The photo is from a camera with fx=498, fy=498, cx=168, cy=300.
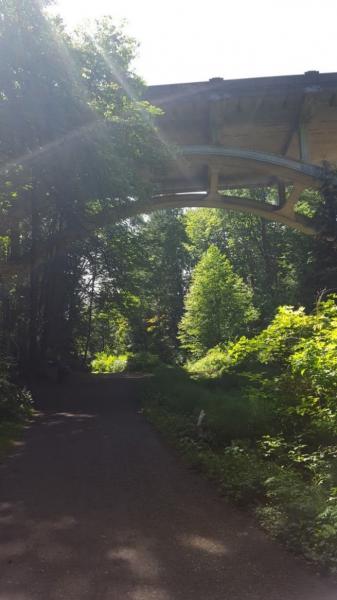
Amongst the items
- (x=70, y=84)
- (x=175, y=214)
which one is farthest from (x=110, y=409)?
(x=175, y=214)

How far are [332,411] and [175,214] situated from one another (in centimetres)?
4819

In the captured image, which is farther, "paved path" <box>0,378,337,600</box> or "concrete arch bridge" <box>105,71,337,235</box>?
"concrete arch bridge" <box>105,71,337,235</box>

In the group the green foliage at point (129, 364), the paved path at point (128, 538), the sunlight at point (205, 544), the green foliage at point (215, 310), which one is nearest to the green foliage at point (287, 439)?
the paved path at point (128, 538)

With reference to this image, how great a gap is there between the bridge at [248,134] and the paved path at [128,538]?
42.5 ft

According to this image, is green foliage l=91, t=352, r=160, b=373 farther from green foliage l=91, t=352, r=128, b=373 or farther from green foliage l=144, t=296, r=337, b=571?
green foliage l=144, t=296, r=337, b=571

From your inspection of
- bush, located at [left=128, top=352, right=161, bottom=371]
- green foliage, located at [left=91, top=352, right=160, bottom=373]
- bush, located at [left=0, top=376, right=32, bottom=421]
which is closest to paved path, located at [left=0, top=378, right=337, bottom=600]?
bush, located at [left=0, top=376, right=32, bottom=421]

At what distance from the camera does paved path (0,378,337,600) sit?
351cm

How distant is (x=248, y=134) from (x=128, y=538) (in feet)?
73.3

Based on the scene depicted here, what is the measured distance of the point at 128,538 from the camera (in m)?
4.47

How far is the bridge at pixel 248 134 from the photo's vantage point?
20.4 metres

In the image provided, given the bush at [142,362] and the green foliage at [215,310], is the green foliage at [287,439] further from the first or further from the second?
the bush at [142,362]

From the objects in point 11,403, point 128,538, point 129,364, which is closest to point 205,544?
point 128,538

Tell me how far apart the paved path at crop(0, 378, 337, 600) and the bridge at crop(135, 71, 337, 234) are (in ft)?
42.5

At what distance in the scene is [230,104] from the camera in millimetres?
21234
